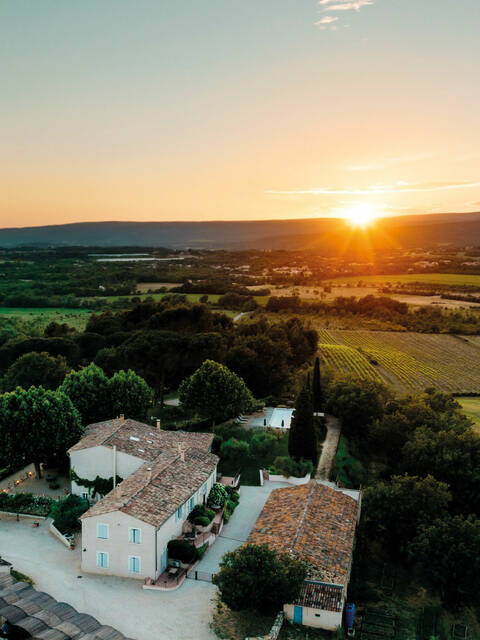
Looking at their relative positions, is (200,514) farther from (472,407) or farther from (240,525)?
(472,407)

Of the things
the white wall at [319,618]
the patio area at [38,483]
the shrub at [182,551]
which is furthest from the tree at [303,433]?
the patio area at [38,483]

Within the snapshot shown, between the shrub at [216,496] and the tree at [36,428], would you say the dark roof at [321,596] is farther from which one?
the tree at [36,428]

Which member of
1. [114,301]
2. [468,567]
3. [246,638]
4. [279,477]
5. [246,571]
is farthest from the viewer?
[114,301]

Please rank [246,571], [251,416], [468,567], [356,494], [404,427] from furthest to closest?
[251,416] < [404,427] < [356,494] < [468,567] < [246,571]

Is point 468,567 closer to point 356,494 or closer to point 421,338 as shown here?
point 356,494

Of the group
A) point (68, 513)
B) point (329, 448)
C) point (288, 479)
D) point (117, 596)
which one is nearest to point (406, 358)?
point (329, 448)

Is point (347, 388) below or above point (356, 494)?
above

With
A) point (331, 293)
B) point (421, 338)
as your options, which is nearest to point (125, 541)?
point (421, 338)
